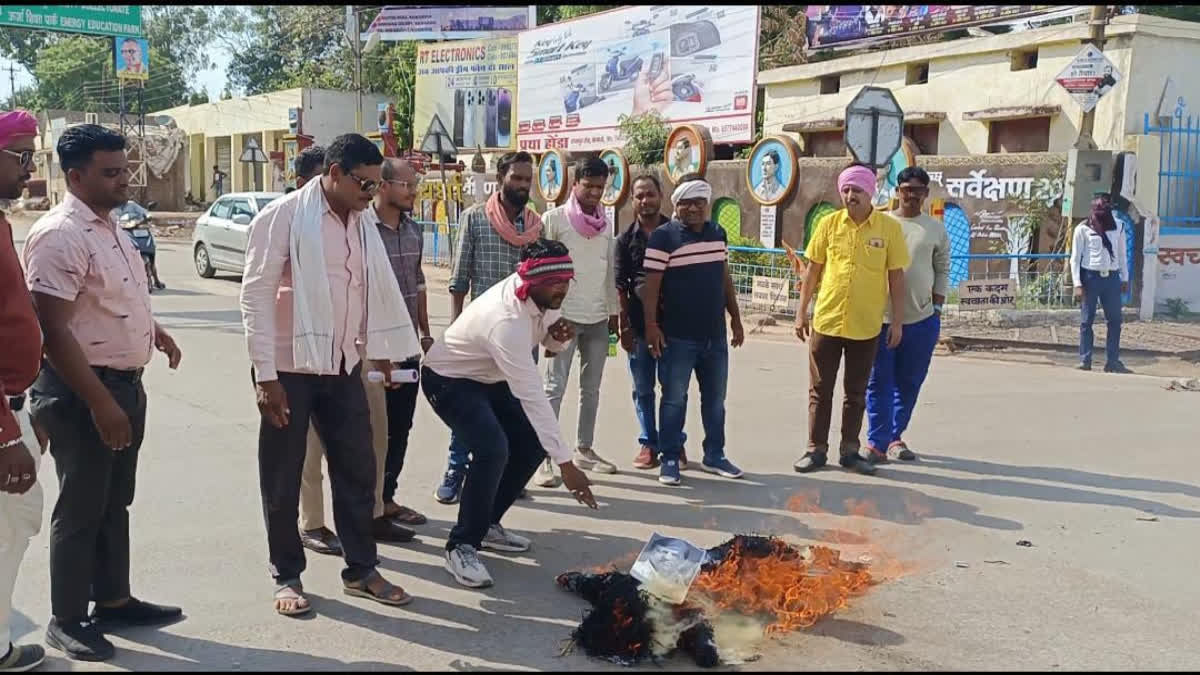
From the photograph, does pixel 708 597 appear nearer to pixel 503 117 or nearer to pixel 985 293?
pixel 985 293

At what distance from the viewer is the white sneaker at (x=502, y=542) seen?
4.90 m

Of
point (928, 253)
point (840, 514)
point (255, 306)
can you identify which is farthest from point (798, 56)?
point (255, 306)

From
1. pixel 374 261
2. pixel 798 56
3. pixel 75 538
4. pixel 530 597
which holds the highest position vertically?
pixel 798 56

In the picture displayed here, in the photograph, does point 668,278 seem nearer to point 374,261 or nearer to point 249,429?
point 374,261

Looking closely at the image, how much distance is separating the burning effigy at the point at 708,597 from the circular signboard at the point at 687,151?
15.8 meters

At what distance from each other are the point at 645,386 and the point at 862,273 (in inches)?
59.6

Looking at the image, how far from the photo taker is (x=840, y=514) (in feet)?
18.3

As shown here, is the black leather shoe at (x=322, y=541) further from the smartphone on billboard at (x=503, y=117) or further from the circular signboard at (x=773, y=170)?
the smartphone on billboard at (x=503, y=117)

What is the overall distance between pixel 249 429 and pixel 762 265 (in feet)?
30.1

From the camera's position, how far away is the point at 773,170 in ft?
60.8

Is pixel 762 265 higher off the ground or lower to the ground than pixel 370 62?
lower

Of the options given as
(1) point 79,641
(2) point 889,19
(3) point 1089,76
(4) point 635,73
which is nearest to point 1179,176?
(3) point 1089,76

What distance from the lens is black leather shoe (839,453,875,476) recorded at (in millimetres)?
6441

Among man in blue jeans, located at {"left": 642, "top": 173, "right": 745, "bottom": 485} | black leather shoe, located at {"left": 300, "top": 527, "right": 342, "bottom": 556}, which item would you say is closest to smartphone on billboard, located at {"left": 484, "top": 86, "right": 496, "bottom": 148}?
man in blue jeans, located at {"left": 642, "top": 173, "right": 745, "bottom": 485}
